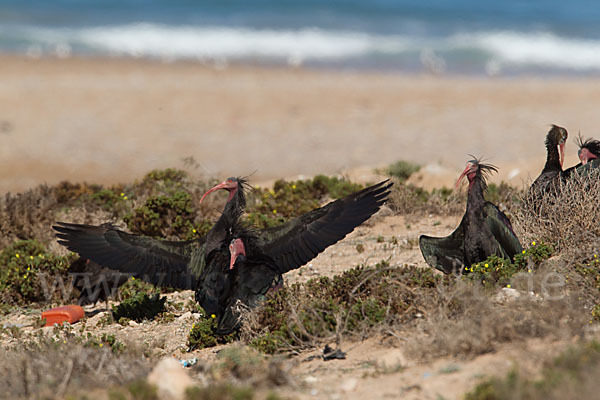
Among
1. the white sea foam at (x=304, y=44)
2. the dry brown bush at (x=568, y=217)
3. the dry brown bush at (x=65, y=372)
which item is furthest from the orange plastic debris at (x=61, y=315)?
the white sea foam at (x=304, y=44)

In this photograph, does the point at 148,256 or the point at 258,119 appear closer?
the point at 148,256

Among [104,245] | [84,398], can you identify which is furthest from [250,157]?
[84,398]

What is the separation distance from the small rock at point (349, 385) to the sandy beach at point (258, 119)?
6.96 meters

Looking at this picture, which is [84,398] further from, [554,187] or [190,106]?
[190,106]

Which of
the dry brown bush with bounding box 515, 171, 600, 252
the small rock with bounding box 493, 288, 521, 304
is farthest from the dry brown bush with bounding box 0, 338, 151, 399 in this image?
the dry brown bush with bounding box 515, 171, 600, 252

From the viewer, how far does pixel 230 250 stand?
19.5 ft

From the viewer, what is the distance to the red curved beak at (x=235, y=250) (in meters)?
5.85

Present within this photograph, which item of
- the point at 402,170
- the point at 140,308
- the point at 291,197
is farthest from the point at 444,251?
the point at 402,170

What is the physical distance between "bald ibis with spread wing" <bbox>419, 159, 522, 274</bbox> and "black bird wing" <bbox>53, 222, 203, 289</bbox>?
6.77 feet

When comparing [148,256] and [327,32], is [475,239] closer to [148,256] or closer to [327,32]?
[148,256]

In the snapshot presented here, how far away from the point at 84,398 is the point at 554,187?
4.81m

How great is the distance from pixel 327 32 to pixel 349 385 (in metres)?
28.7

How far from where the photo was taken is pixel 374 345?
4945 millimetres

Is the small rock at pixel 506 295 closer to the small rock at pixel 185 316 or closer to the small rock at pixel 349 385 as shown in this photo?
the small rock at pixel 349 385
